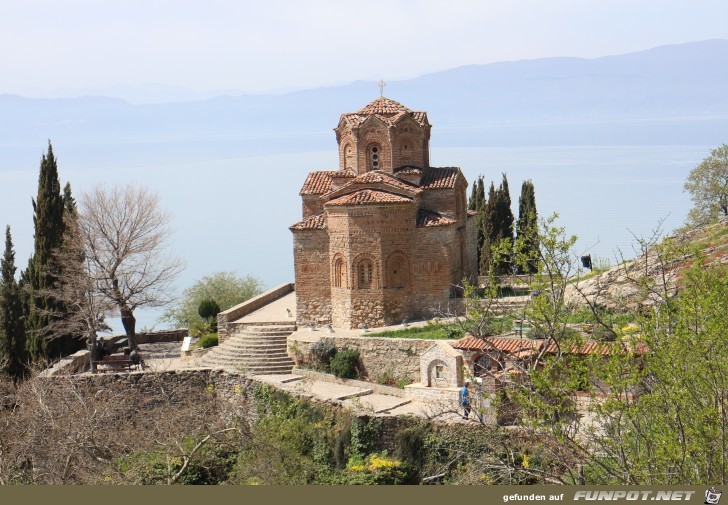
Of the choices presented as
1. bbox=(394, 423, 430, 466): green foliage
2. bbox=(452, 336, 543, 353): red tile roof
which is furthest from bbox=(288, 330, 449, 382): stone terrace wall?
bbox=(394, 423, 430, 466): green foliage

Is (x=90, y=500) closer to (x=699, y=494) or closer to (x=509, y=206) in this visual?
(x=699, y=494)

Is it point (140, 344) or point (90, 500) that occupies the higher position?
point (140, 344)

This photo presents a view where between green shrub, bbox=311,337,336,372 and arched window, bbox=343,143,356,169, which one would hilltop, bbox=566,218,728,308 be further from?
arched window, bbox=343,143,356,169

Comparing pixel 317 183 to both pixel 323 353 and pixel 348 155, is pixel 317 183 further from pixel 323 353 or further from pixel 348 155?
pixel 323 353

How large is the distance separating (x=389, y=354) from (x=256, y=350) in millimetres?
4713

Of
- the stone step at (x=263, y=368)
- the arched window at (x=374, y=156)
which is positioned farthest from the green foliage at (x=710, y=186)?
the stone step at (x=263, y=368)

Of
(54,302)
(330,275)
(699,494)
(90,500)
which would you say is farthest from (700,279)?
(54,302)

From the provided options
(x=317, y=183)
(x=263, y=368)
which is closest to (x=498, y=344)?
(x=263, y=368)

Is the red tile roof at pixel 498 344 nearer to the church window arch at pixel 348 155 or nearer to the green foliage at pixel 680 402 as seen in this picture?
the green foliage at pixel 680 402

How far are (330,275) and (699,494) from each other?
67.1 feet

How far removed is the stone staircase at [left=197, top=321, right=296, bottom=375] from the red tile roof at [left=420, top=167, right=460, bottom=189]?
617 cm

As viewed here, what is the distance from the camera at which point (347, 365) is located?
97.9 ft

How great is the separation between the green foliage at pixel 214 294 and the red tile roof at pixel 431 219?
13.2 m

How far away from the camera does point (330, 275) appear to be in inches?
1299
